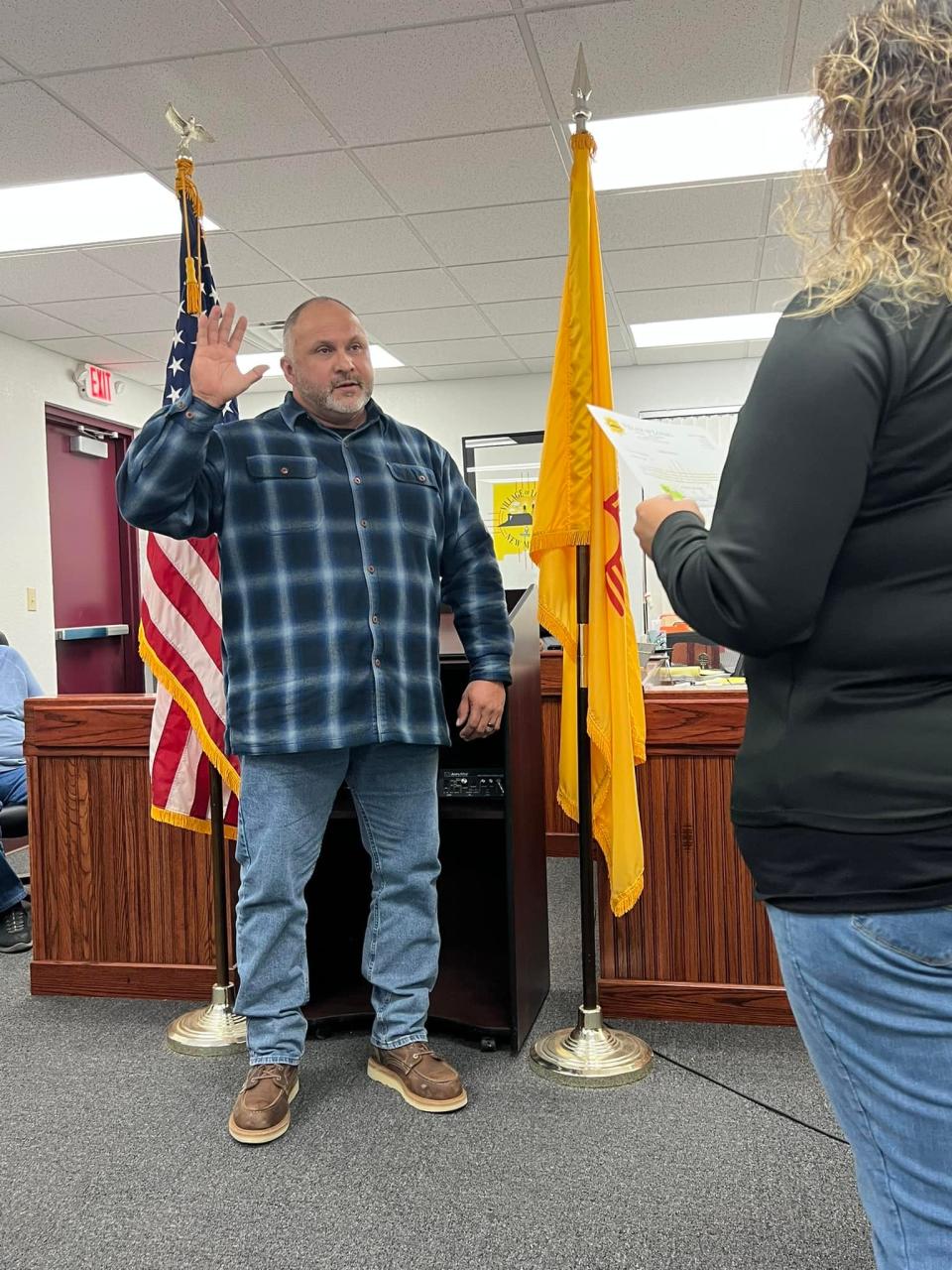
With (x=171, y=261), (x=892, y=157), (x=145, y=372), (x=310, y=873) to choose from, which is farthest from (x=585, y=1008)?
(x=145, y=372)

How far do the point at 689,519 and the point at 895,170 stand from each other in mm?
293

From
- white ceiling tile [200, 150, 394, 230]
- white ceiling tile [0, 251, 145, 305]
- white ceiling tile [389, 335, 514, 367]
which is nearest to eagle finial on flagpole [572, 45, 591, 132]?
white ceiling tile [200, 150, 394, 230]

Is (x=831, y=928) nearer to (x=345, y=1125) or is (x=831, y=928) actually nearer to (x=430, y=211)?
(x=345, y=1125)

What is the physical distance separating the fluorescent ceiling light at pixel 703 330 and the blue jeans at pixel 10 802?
14.2ft

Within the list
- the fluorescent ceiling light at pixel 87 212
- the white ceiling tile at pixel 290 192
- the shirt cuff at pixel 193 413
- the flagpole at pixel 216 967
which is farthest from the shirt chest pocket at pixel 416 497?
the fluorescent ceiling light at pixel 87 212

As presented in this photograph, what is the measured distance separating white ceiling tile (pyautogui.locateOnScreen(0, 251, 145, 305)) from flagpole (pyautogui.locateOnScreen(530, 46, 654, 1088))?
3216 mm

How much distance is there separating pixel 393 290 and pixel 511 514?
8.96 feet

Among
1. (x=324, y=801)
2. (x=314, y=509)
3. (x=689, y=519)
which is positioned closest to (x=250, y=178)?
(x=314, y=509)

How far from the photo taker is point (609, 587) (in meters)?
2.23

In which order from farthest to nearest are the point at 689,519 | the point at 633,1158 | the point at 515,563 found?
the point at 515,563
the point at 633,1158
the point at 689,519

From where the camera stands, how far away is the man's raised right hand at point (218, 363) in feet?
6.09

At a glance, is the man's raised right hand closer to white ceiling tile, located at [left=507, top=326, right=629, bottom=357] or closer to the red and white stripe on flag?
the red and white stripe on flag

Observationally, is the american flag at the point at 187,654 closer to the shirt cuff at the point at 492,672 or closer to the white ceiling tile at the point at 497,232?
the shirt cuff at the point at 492,672

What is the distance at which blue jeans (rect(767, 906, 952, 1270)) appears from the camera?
732 mm
